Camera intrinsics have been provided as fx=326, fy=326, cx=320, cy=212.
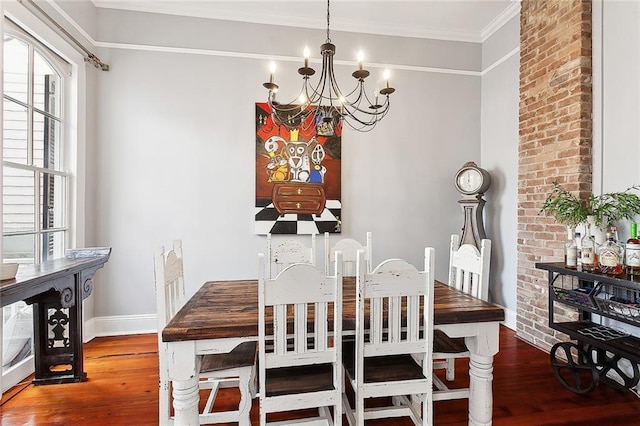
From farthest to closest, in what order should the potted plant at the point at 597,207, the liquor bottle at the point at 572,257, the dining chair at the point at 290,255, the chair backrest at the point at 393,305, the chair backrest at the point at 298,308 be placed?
the dining chair at the point at 290,255 → the liquor bottle at the point at 572,257 → the potted plant at the point at 597,207 → the chair backrest at the point at 393,305 → the chair backrest at the point at 298,308

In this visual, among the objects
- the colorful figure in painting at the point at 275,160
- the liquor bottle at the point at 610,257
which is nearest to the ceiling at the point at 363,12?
the colorful figure in painting at the point at 275,160

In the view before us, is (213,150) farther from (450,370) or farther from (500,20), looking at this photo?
(500,20)

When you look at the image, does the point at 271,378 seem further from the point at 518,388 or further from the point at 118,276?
the point at 118,276

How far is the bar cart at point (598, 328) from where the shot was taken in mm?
1888

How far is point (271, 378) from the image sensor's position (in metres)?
1.54

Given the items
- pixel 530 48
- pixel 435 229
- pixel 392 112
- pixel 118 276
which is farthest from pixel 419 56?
pixel 118 276

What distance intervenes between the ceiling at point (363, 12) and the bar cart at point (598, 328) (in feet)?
8.27

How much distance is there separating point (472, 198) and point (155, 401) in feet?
10.4

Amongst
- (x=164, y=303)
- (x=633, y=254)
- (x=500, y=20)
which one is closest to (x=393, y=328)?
(x=164, y=303)

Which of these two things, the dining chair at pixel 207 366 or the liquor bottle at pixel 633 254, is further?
the liquor bottle at pixel 633 254

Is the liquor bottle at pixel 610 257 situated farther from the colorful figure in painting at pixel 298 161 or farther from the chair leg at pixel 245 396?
the colorful figure in painting at pixel 298 161

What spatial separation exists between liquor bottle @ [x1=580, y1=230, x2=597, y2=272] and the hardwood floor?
2.73 feet

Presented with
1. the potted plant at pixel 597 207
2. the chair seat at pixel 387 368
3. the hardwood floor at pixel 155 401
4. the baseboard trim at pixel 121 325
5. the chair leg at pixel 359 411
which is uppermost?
the potted plant at pixel 597 207

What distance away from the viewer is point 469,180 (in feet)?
10.9
